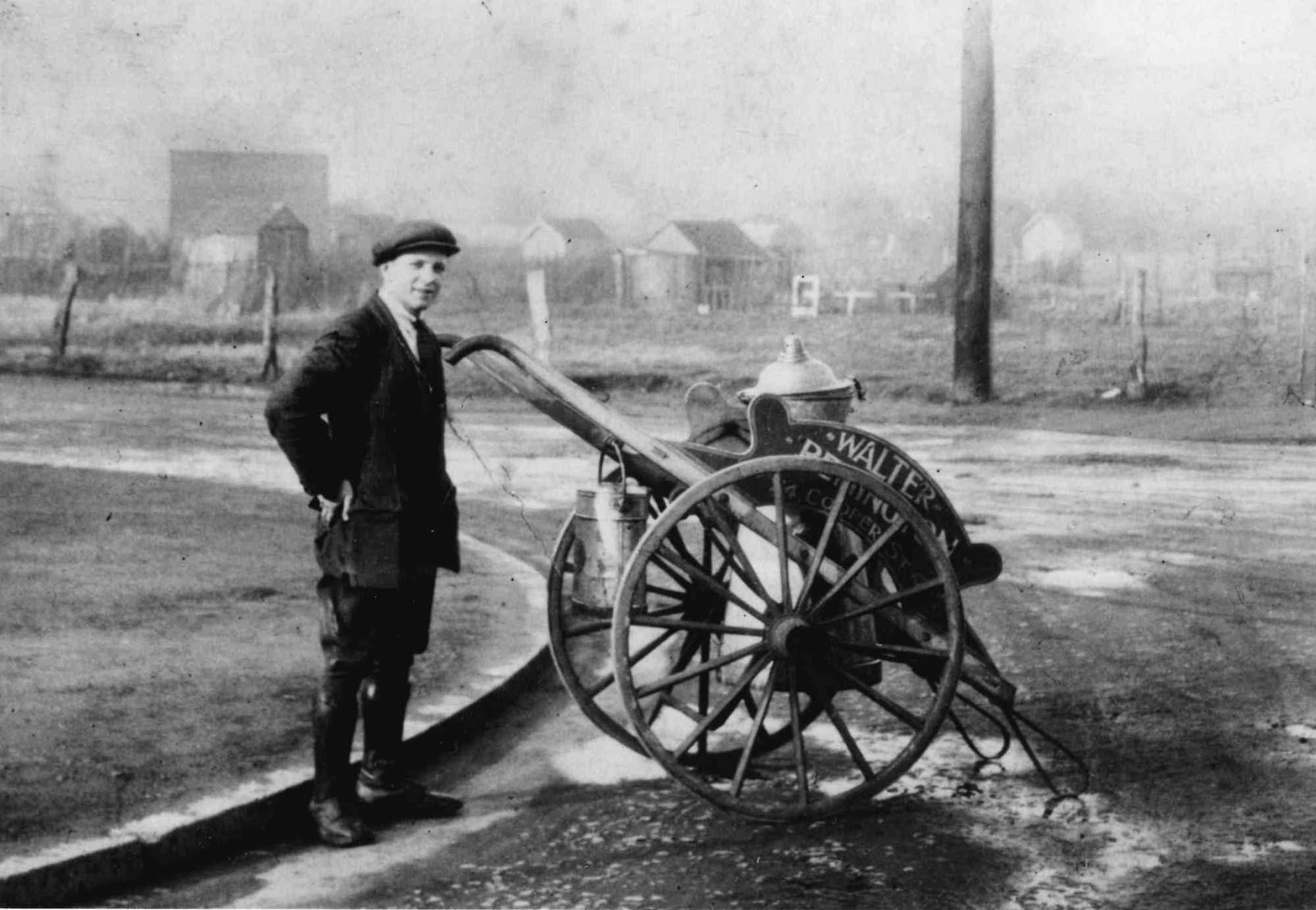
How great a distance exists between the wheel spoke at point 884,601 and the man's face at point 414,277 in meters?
1.59

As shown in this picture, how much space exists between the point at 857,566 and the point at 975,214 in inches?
441

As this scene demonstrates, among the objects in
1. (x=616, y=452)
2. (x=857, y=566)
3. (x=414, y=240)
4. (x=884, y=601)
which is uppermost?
(x=414, y=240)

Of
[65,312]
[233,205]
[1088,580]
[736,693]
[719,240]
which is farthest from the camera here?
[719,240]

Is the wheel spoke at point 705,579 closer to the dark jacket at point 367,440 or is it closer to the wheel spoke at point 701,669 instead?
the wheel spoke at point 701,669

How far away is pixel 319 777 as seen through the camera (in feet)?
14.9

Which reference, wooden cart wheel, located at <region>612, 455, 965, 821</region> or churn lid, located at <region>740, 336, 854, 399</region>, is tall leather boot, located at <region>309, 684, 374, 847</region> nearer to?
wooden cart wheel, located at <region>612, 455, 965, 821</region>

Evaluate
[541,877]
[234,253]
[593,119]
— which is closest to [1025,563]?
[593,119]

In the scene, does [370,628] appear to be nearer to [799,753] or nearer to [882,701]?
[799,753]

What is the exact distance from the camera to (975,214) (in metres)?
15.1

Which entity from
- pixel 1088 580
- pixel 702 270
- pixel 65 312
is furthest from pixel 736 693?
pixel 702 270

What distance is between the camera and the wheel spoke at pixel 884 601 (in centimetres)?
459

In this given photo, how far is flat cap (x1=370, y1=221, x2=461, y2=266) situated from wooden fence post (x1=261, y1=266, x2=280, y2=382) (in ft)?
40.6

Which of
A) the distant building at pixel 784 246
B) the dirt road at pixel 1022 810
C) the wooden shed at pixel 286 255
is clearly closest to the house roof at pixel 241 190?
the wooden shed at pixel 286 255

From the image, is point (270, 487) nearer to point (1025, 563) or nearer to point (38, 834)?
point (1025, 563)
